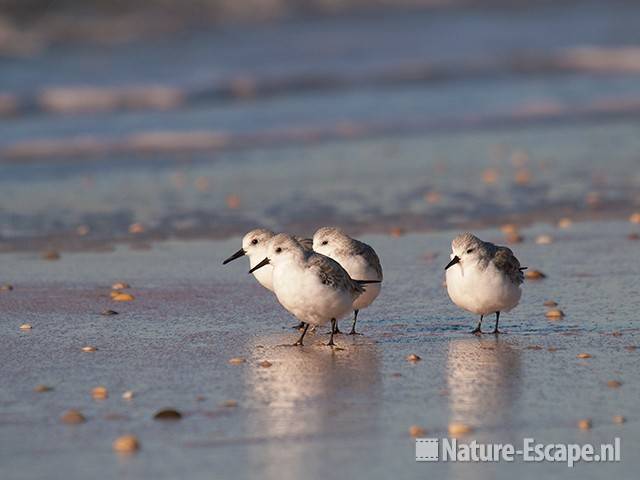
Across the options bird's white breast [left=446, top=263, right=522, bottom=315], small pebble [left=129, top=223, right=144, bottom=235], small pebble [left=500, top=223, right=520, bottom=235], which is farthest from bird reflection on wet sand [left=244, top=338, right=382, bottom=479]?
small pebble [left=129, top=223, right=144, bottom=235]

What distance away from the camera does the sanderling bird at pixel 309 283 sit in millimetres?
6586

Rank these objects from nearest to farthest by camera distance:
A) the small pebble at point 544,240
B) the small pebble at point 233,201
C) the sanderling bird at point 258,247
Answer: the sanderling bird at point 258,247, the small pebble at point 544,240, the small pebble at point 233,201

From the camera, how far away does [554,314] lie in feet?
24.0

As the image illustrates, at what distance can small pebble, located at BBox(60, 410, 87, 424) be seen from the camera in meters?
5.33

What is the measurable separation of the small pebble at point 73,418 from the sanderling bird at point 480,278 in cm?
233

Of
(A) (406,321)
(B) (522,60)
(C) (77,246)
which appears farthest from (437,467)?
(B) (522,60)

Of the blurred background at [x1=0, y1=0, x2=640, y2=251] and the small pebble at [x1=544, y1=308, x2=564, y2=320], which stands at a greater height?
the blurred background at [x1=0, y1=0, x2=640, y2=251]

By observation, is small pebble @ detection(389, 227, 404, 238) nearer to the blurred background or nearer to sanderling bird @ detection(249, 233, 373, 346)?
the blurred background

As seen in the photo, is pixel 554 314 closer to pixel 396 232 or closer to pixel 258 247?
pixel 258 247

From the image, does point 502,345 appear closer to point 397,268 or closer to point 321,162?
point 397,268

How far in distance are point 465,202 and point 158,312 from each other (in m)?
4.34

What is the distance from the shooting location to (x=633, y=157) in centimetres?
1341

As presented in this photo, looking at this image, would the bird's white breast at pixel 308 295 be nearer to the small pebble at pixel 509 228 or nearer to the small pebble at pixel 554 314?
the small pebble at pixel 554 314

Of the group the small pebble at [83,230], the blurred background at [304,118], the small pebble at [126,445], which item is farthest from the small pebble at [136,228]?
the small pebble at [126,445]
